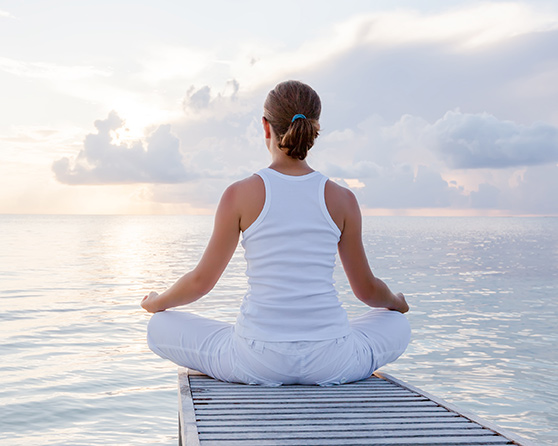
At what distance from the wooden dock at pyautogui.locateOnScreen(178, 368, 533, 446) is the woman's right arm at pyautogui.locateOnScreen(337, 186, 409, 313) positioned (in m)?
0.60

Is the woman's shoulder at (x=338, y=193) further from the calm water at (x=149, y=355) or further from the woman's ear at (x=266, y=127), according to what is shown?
the calm water at (x=149, y=355)

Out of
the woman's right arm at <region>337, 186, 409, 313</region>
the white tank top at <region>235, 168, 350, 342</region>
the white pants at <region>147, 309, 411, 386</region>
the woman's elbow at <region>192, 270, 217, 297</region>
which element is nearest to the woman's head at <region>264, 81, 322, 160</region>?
the white tank top at <region>235, 168, 350, 342</region>

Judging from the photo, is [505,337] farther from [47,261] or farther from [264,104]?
[47,261]

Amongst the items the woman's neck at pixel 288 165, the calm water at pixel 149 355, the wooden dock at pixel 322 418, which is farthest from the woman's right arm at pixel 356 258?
the calm water at pixel 149 355

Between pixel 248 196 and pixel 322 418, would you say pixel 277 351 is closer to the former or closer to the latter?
pixel 322 418

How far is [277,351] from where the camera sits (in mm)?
3436

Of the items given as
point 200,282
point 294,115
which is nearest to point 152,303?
point 200,282

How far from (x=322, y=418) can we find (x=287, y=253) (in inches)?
36.3

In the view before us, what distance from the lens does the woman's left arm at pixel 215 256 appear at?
135 inches

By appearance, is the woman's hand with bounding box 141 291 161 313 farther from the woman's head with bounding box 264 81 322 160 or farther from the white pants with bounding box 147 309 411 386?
the woman's head with bounding box 264 81 322 160

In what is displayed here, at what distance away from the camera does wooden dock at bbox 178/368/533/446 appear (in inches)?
108

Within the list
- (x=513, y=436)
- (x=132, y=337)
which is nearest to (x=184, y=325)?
(x=513, y=436)

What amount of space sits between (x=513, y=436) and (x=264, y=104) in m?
2.21

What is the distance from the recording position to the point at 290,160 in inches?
138
